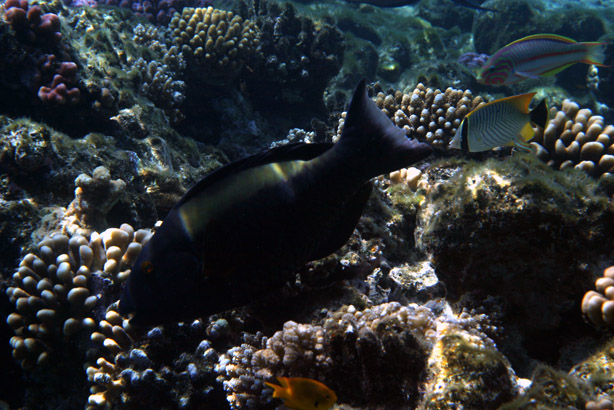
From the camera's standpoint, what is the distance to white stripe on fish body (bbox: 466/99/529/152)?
368cm

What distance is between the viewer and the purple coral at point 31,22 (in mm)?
4574

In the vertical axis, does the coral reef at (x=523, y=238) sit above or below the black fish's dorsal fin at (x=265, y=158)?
below

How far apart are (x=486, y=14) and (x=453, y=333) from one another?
17628 millimetres

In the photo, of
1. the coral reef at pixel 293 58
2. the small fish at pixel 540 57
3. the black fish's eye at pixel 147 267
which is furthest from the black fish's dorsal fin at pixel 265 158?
the coral reef at pixel 293 58

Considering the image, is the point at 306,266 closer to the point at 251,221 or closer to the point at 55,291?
Result: the point at 251,221

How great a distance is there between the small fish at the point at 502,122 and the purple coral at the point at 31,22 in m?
5.78

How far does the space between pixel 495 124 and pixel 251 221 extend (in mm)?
3163

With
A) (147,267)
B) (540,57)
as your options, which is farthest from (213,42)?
(147,267)

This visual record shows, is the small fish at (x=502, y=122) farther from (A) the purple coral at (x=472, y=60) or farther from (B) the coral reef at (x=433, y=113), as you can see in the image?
(A) the purple coral at (x=472, y=60)

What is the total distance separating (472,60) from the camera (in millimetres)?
13656

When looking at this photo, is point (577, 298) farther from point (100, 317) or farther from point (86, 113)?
point (86, 113)

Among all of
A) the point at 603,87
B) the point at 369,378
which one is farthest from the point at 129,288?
the point at 603,87

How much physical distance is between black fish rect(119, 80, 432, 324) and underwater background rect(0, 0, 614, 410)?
820 mm

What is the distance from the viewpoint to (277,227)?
1.92 meters
